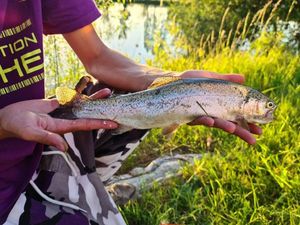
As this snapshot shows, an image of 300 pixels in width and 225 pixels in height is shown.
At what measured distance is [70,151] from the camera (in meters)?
1.83

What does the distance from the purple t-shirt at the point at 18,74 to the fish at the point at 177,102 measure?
5.2 inches

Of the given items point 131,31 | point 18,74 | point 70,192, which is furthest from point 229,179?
point 131,31

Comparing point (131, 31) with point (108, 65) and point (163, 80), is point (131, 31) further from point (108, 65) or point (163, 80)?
point (163, 80)

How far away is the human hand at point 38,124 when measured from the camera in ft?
4.71

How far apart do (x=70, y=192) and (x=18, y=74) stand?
427 mm

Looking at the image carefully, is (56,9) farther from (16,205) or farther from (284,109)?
(284,109)

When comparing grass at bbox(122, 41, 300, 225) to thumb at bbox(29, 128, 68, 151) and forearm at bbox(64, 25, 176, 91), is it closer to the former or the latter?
forearm at bbox(64, 25, 176, 91)

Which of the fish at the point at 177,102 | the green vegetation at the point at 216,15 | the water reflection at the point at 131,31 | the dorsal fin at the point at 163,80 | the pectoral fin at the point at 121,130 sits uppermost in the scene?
the dorsal fin at the point at 163,80

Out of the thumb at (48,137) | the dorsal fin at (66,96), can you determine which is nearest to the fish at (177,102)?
the dorsal fin at (66,96)

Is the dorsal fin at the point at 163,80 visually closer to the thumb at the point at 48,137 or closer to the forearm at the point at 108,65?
the forearm at the point at 108,65

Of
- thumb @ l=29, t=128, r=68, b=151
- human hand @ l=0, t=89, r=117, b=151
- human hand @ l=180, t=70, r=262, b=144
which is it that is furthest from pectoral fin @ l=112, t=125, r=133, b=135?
thumb @ l=29, t=128, r=68, b=151

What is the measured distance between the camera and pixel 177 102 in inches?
69.0

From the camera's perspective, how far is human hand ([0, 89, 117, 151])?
1436 mm

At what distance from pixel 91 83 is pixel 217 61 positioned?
9.55 ft
